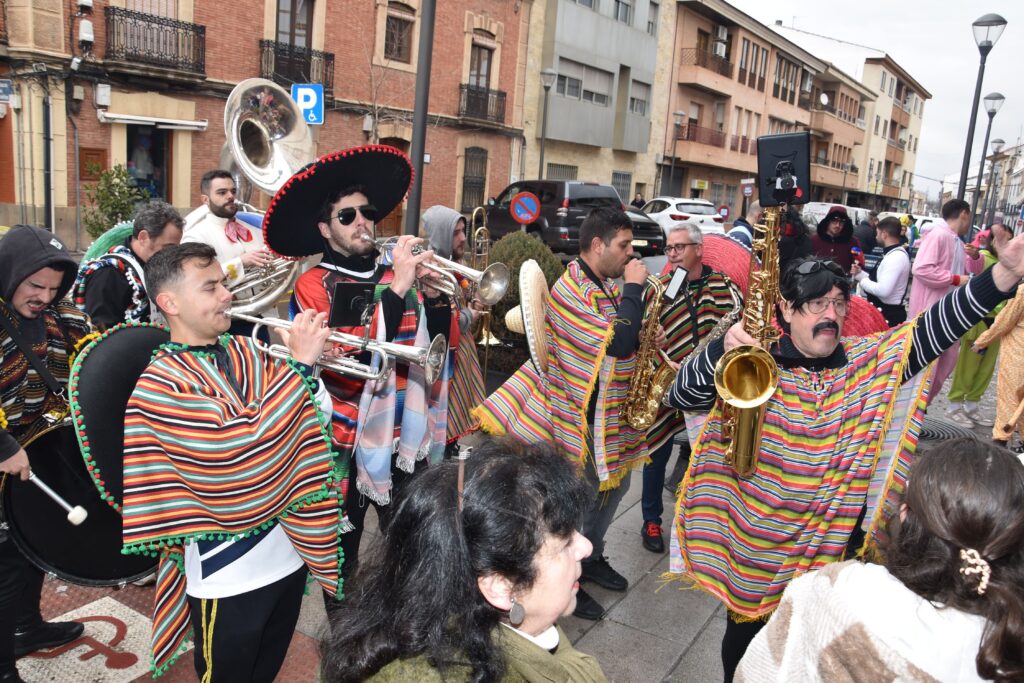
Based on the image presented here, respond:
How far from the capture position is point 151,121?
16953mm

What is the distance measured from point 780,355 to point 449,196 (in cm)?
2258

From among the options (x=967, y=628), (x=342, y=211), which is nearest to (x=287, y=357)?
(x=342, y=211)

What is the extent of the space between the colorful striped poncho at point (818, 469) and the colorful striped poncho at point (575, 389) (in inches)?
34.8

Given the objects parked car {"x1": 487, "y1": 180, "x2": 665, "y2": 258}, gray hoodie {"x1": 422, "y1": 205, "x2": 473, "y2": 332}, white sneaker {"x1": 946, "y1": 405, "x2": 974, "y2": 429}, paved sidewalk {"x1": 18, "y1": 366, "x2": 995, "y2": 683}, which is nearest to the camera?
Answer: paved sidewalk {"x1": 18, "y1": 366, "x2": 995, "y2": 683}

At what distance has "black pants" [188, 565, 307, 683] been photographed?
7.95 ft

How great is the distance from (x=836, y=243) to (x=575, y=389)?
561 cm

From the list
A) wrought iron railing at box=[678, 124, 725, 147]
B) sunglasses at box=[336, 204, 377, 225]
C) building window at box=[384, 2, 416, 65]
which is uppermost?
building window at box=[384, 2, 416, 65]

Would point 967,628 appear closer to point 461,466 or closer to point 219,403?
point 461,466

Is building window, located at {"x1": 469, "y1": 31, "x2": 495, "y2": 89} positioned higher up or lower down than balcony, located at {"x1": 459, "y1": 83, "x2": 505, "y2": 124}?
higher up

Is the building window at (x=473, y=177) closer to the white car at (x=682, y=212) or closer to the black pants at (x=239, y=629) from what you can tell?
the white car at (x=682, y=212)

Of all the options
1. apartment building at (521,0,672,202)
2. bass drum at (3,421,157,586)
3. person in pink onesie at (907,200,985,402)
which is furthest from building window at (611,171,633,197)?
bass drum at (3,421,157,586)

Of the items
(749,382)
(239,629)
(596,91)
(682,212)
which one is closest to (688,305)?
(749,382)

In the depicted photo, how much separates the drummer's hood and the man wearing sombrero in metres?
0.89

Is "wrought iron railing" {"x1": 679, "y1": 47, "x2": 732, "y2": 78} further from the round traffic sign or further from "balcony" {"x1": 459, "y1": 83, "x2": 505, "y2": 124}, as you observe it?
the round traffic sign
